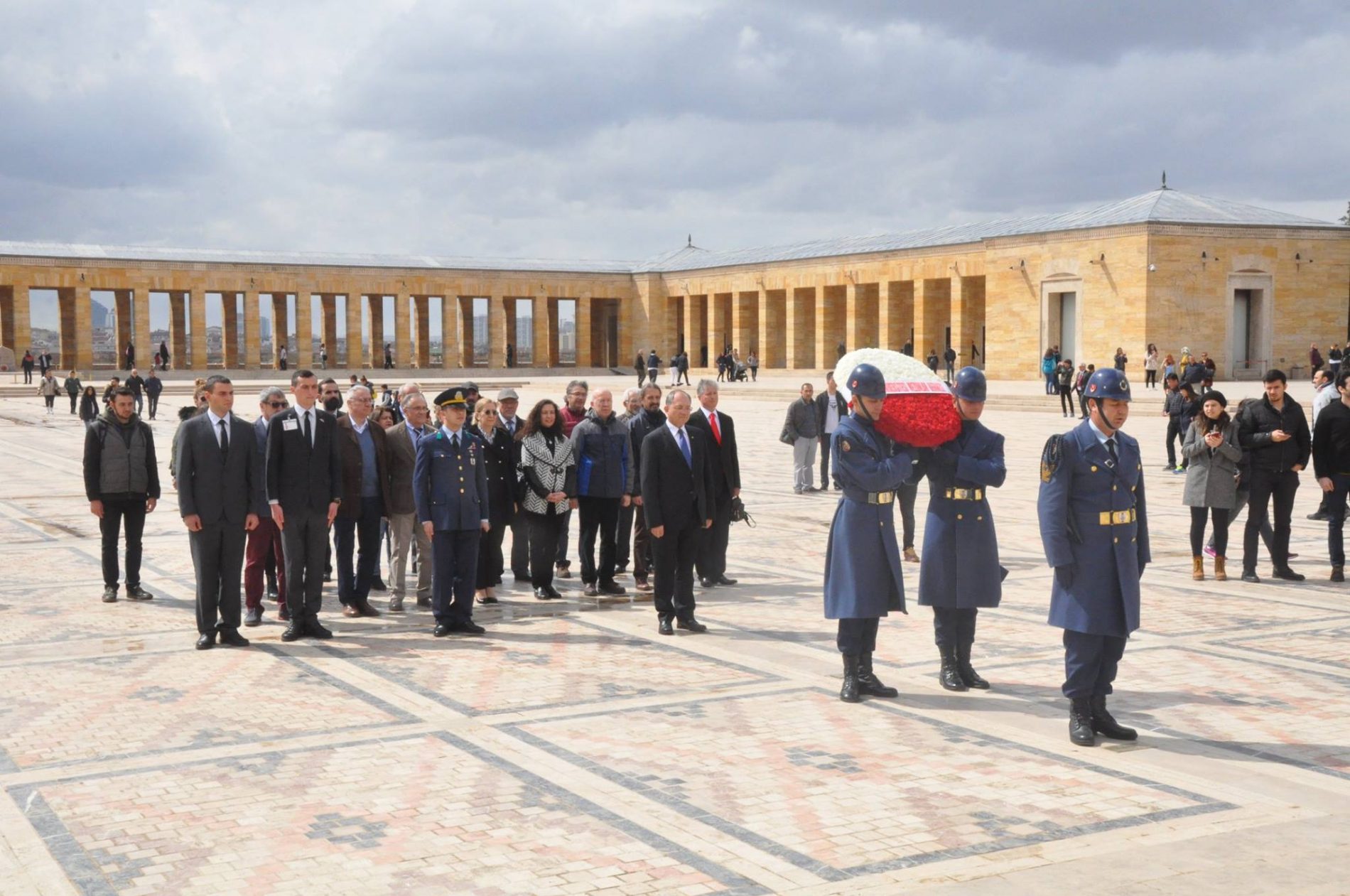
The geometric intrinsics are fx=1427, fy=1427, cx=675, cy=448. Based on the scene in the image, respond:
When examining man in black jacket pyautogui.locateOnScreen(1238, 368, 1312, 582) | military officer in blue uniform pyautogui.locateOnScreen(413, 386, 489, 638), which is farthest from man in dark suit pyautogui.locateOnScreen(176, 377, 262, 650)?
man in black jacket pyautogui.locateOnScreen(1238, 368, 1312, 582)

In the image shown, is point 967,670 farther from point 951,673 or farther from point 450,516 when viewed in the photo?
point 450,516

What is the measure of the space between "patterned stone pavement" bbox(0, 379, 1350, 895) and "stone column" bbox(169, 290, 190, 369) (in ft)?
172

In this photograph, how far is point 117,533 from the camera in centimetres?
1138

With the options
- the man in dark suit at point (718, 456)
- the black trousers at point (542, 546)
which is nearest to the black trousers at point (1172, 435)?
the man in dark suit at point (718, 456)

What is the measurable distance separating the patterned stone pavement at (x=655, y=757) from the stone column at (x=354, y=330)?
52.9m

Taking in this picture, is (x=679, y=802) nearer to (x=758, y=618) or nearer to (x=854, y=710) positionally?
(x=854, y=710)

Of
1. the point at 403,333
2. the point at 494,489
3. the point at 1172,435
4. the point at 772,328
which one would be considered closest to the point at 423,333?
the point at 403,333

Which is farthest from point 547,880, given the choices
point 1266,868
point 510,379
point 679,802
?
point 510,379

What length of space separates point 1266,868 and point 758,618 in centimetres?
532

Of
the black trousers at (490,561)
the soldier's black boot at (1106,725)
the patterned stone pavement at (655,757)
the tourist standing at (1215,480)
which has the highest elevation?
the tourist standing at (1215,480)

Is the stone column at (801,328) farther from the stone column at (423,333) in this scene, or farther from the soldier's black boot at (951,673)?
the soldier's black boot at (951,673)

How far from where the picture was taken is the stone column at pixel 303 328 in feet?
201

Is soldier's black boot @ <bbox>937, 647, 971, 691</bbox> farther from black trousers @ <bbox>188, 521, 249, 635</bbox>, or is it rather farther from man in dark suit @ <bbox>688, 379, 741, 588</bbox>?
black trousers @ <bbox>188, 521, 249, 635</bbox>

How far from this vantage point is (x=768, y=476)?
825 inches
